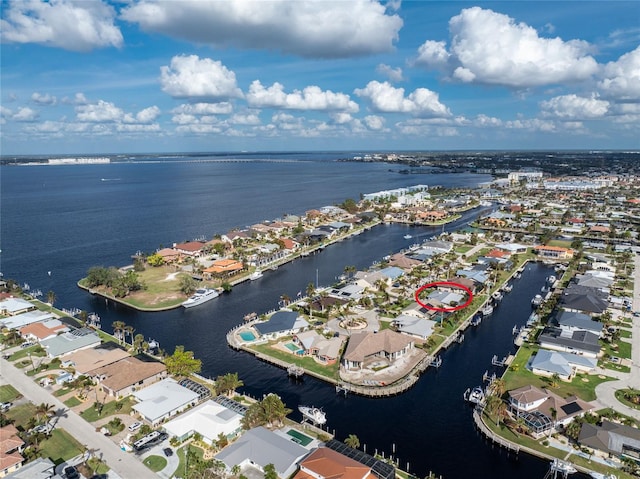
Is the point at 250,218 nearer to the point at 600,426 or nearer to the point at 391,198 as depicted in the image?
the point at 391,198

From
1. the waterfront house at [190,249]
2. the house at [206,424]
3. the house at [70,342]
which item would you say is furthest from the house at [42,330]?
the waterfront house at [190,249]

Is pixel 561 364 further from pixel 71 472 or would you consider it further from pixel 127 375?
pixel 71 472

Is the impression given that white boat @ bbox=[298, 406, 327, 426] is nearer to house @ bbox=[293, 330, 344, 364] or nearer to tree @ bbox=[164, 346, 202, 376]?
house @ bbox=[293, 330, 344, 364]

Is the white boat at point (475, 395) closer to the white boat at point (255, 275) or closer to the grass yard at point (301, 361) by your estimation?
the grass yard at point (301, 361)

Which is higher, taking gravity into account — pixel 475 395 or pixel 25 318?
pixel 25 318

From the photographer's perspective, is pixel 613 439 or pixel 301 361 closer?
pixel 613 439

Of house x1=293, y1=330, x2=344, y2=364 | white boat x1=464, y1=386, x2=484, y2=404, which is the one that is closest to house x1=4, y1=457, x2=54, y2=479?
house x1=293, y1=330, x2=344, y2=364

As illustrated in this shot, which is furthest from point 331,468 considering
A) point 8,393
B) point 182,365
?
point 8,393
